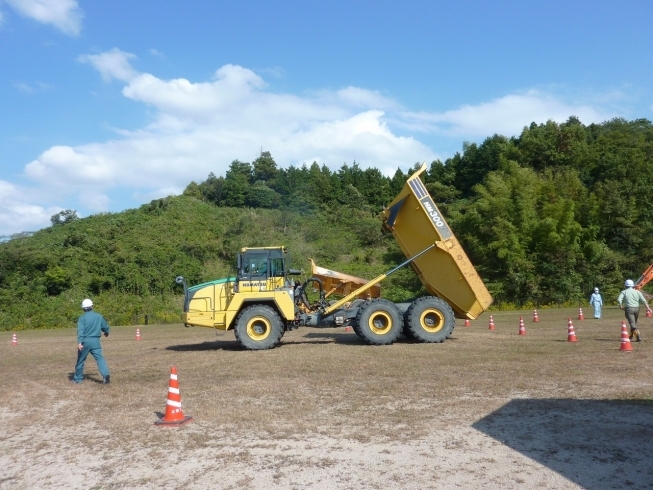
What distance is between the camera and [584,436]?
6496 mm

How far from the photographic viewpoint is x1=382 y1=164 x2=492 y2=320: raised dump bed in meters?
15.4

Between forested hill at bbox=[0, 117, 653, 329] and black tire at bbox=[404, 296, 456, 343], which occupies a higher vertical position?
forested hill at bbox=[0, 117, 653, 329]

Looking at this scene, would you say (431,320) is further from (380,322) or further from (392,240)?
(392,240)

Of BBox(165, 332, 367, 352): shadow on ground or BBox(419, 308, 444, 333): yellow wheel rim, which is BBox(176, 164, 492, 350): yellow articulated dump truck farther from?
BBox(165, 332, 367, 352): shadow on ground

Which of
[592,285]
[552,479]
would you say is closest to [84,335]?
[552,479]

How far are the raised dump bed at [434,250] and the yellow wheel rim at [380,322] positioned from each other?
180cm

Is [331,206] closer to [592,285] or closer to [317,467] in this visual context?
[592,285]

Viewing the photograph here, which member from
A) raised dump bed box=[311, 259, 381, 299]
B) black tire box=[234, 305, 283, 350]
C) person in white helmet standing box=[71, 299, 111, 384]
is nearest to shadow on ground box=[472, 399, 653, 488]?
person in white helmet standing box=[71, 299, 111, 384]

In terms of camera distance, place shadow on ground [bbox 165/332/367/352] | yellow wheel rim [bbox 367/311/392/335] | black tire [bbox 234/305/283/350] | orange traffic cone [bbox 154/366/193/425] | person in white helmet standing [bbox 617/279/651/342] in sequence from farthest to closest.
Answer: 1. shadow on ground [bbox 165/332/367/352]
2. yellow wheel rim [bbox 367/311/392/335]
3. black tire [bbox 234/305/283/350]
4. person in white helmet standing [bbox 617/279/651/342]
5. orange traffic cone [bbox 154/366/193/425]

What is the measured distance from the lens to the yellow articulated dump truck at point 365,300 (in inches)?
603

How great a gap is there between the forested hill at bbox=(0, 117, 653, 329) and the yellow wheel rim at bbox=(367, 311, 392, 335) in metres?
16.9

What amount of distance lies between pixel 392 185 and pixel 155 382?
191 feet

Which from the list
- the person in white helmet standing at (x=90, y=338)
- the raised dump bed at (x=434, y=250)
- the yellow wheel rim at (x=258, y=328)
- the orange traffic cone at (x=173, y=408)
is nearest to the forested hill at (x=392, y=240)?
the raised dump bed at (x=434, y=250)

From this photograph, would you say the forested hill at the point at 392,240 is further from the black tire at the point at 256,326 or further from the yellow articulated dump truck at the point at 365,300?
the black tire at the point at 256,326
